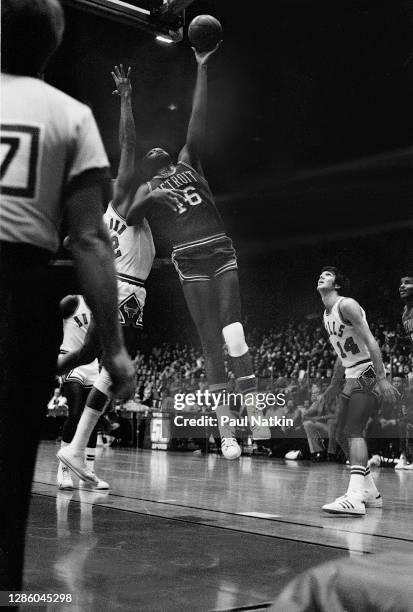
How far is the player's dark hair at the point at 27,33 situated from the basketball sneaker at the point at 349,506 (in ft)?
12.2

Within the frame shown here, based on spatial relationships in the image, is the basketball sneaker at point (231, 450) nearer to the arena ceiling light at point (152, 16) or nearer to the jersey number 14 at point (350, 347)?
the jersey number 14 at point (350, 347)

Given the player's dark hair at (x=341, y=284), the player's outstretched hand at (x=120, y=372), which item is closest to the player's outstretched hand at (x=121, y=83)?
the player's dark hair at (x=341, y=284)

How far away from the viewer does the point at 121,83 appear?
4.10 metres

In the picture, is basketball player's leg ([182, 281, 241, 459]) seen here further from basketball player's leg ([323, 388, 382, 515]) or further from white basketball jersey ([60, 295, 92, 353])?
white basketball jersey ([60, 295, 92, 353])

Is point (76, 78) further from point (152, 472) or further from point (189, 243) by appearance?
point (152, 472)

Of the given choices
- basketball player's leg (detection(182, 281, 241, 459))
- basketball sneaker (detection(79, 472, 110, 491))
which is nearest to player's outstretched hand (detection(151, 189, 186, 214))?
basketball player's leg (detection(182, 281, 241, 459))

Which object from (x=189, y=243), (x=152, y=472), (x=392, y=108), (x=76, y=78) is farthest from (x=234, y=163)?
(x=152, y=472)

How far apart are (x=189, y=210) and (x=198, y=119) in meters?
0.53

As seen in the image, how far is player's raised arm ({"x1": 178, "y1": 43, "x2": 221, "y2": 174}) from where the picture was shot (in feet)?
14.1

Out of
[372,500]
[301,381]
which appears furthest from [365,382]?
[301,381]

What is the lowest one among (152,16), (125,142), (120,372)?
(120,372)

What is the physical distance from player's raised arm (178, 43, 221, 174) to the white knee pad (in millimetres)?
918

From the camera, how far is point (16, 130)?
1632 mm

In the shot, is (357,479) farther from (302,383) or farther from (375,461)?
(375,461)
